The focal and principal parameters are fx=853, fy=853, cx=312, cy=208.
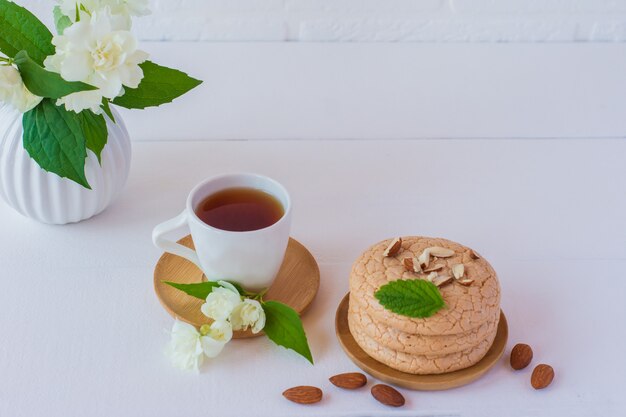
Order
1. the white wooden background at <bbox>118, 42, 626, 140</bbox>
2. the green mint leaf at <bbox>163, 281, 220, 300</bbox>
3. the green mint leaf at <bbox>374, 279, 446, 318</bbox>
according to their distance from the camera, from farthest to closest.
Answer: the white wooden background at <bbox>118, 42, 626, 140</bbox> → the green mint leaf at <bbox>163, 281, 220, 300</bbox> → the green mint leaf at <bbox>374, 279, 446, 318</bbox>

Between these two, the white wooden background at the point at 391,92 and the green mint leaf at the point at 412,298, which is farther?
the white wooden background at the point at 391,92

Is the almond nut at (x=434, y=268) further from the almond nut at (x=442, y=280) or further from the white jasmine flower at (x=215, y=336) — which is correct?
the white jasmine flower at (x=215, y=336)

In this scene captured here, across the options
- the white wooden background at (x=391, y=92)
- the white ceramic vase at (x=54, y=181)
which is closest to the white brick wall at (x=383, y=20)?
the white wooden background at (x=391, y=92)

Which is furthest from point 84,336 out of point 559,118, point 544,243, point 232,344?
point 559,118

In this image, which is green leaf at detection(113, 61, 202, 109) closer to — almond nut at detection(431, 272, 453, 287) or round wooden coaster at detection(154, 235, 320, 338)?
round wooden coaster at detection(154, 235, 320, 338)

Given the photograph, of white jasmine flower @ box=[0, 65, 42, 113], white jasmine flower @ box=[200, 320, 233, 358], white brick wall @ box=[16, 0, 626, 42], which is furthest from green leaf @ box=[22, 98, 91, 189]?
white brick wall @ box=[16, 0, 626, 42]
